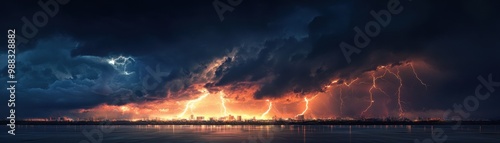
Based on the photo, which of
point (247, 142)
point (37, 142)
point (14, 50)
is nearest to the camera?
point (14, 50)

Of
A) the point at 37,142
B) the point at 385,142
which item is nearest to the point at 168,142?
the point at 37,142

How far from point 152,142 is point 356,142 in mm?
26955

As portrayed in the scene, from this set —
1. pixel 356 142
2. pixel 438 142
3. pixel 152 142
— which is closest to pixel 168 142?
→ pixel 152 142

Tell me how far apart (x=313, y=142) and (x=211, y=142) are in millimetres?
13337

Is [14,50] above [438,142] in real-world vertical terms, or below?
above

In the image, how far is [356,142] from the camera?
2160 inches

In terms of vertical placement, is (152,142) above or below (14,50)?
below

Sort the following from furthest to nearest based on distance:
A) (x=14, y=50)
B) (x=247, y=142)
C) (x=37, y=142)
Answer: (x=37, y=142) < (x=247, y=142) < (x=14, y=50)

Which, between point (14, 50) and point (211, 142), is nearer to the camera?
point (14, 50)

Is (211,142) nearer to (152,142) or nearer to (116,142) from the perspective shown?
(152,142)

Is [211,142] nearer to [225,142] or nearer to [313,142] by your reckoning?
[225,142]

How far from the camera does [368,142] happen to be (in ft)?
181

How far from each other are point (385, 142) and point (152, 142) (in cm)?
3090

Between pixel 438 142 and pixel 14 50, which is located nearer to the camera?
pixel 14 50
